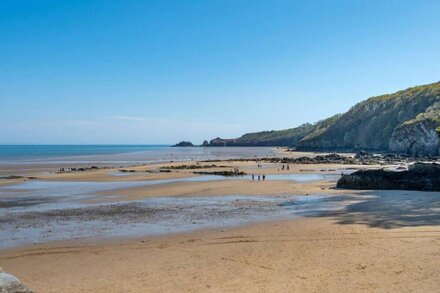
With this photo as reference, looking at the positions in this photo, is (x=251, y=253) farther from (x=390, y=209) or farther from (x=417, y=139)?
(x=417, y=139)

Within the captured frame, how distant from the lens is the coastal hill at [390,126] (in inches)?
3302

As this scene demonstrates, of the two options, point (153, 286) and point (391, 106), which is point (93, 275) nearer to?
point (153, 286)

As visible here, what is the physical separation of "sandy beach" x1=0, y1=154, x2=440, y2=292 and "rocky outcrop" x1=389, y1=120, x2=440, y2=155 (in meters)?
63.3

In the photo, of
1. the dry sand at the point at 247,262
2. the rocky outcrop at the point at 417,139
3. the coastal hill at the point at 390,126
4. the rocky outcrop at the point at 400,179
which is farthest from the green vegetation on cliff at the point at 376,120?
the dry sand at the point at 247,262

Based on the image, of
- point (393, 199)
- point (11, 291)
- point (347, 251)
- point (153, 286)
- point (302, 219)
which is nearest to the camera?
point (11, 291)

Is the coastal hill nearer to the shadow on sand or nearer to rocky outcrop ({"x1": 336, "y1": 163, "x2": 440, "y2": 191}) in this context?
rocky outcrop ({"x1": 336, "y1": 163, "x2": 440, "y2": 191})

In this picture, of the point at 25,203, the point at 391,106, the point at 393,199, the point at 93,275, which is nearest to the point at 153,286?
the point at 93,275

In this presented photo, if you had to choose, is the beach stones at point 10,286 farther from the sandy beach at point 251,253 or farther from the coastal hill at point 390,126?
the coastal hill at point 390,126

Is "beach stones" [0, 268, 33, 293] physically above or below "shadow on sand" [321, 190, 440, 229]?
above

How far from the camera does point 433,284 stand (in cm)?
920

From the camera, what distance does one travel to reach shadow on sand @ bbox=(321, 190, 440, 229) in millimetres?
16656

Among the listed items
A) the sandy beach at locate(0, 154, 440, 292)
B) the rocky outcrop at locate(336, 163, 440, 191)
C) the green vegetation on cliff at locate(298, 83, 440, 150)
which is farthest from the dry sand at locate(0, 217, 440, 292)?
the green vegetation on cliff at locate(298, 83, 440, 150)

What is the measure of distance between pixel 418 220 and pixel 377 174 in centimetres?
1425

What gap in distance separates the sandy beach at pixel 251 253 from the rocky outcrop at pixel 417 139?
63.3 m
